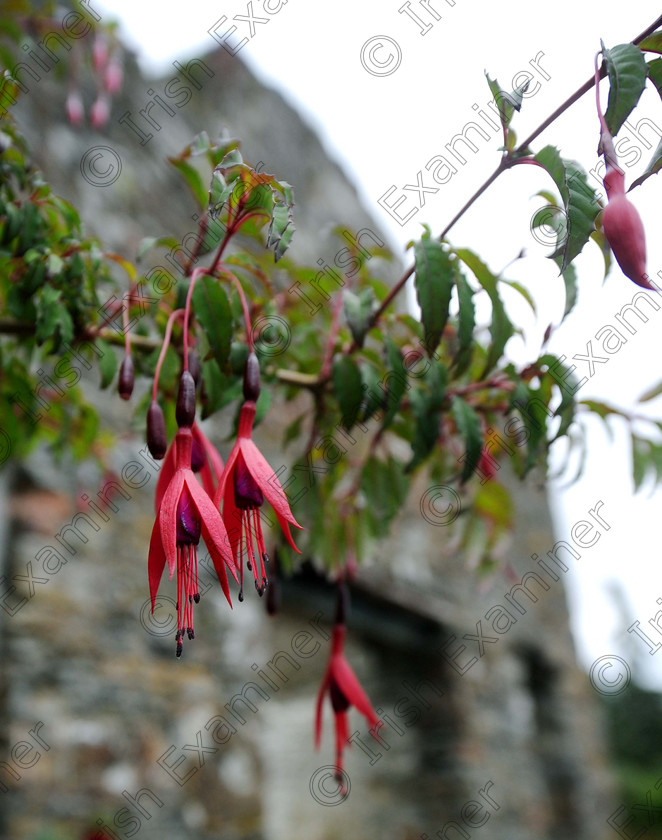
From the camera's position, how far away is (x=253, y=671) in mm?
2457

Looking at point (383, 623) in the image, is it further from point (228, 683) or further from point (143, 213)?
point (143, 213)

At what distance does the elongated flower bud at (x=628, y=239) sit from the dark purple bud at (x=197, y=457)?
0.35 meters

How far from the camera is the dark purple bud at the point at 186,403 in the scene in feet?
1.95

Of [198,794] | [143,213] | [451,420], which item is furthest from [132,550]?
[451,420]

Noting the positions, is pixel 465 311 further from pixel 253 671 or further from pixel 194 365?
pixel 253 671

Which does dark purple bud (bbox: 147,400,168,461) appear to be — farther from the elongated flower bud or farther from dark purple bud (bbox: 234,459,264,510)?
the elongated flower bud

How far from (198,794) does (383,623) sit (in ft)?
4.67

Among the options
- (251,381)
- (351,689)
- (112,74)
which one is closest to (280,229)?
(251,381)

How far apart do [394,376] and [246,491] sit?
1.17ft

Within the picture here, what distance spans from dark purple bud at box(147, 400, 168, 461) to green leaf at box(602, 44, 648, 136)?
407 mm

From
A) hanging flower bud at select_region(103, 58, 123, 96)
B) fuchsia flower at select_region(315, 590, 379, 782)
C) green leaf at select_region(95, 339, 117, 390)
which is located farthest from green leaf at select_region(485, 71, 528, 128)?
hanging flower bud at select_region(103, 58, 123, 96)

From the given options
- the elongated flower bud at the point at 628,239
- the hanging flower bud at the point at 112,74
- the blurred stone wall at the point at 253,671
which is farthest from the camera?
the hanging flower bud at the point at 112,74

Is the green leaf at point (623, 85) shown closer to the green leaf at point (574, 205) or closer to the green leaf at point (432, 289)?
the green leaf at point (574, 205)

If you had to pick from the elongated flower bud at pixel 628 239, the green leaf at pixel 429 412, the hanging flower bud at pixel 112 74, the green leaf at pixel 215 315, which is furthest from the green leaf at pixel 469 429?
the hanging flower bud at pixel 112 74
